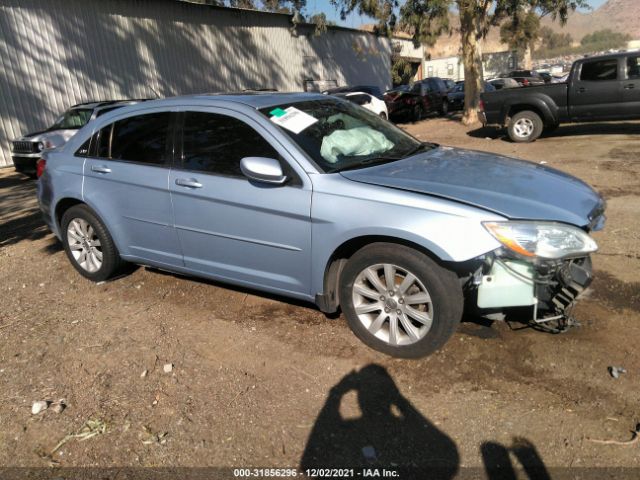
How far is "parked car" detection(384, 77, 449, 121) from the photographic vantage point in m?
21.0

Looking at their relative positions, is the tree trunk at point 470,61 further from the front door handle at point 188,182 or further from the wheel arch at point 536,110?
the front door handle at point 188,182

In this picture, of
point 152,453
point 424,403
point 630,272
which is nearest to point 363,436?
point 424,403

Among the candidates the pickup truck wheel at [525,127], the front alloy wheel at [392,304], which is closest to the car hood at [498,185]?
the front alloy wheel at [392,304]

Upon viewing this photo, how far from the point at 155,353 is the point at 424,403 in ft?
6.23

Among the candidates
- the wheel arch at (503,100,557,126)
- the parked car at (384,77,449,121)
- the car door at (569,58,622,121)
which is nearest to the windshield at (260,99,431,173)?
the wheel arch at (503,100,557,126)

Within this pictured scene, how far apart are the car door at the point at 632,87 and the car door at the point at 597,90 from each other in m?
0.11

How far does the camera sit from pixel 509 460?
8.30 ft

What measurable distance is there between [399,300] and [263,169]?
1.22 meters

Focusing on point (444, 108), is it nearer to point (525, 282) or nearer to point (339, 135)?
point (339, 135)

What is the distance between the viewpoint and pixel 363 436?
2762 millimetres

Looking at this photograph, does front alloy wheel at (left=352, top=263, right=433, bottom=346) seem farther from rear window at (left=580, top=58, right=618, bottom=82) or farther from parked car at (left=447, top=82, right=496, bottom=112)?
parked car at (left=447, top=82, right=496, bottom=112)

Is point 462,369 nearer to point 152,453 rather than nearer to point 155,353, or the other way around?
point 152,453

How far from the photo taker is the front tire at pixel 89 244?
475 centimetres

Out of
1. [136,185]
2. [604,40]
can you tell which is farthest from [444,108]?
[604,40]
